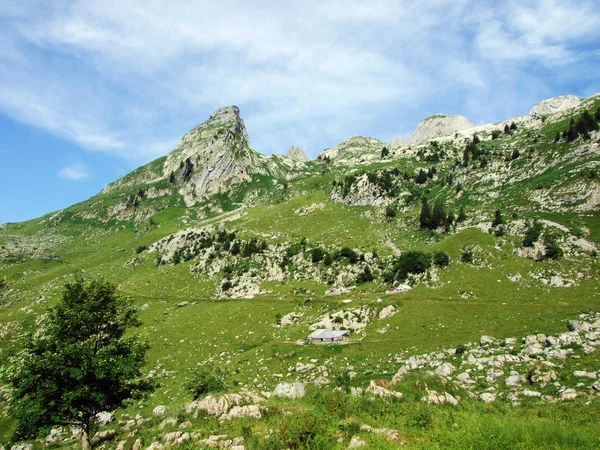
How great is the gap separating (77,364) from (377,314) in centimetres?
4613

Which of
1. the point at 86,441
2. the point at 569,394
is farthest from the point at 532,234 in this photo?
the point at 86,441

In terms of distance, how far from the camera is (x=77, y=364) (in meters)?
20.7

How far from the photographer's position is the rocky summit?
1875 cm

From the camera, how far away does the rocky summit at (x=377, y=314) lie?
61.5 feet

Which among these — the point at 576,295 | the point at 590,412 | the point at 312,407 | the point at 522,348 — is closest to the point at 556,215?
the point at 576,295

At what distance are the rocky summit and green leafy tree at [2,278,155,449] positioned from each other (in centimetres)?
78

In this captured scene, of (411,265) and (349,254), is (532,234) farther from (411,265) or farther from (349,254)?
(349,254)

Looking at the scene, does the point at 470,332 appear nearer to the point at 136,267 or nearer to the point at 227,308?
the point at 227,308

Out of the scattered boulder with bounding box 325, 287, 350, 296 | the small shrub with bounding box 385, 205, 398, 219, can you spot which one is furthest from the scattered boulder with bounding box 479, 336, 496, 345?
the small shrub with bounding box 385, 205, 398, 219

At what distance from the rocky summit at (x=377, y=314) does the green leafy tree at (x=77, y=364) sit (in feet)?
2.55

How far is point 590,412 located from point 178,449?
21677 millimetres

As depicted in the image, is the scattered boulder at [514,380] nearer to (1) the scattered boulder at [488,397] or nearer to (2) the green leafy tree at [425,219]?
(1) the scattered boulder at [488,397]

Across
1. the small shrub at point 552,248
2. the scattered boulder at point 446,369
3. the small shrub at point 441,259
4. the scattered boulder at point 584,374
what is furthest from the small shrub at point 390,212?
the scattered boulder at point 584,374

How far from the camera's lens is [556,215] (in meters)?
76.6
